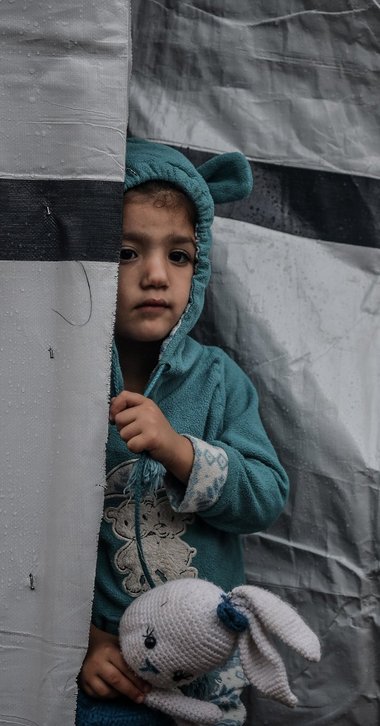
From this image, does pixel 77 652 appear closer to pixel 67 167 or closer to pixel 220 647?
pixel 220 647

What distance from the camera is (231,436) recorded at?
1302 mm

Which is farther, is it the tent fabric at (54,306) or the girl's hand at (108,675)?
the girl's hand at (108,675)

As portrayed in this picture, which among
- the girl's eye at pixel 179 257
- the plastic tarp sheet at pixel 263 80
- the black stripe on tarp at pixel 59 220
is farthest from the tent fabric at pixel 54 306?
the plastic tarp sheet at pixel 263 80

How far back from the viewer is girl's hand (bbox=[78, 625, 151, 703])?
1171mm

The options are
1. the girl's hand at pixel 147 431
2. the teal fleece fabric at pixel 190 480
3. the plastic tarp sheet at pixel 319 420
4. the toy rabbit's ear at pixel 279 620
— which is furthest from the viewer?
the plastic tarp sheet at pixel 319 420

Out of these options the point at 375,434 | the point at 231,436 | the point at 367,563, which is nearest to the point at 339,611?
the point at 367,563

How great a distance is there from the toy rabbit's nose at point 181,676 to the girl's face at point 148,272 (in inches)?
16.3

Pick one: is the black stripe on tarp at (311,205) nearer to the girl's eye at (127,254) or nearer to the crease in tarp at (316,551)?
the girl's eye at (127,254)

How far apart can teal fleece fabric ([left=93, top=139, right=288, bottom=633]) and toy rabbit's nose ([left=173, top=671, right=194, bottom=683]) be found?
0.14m

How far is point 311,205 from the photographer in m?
1.54

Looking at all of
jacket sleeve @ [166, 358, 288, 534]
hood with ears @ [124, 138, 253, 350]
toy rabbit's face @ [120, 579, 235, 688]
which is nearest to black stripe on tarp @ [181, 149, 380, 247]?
hood with ears @ [124, 138, 253, 350]

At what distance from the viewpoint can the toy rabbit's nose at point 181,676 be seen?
1131mm

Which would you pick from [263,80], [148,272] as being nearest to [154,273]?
[148,272]

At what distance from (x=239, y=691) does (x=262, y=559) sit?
307 millimetres
